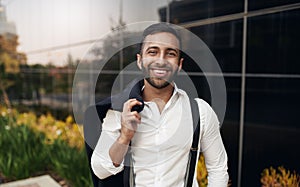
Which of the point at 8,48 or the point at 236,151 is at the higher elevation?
the point at 8,48

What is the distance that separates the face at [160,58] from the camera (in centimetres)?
106

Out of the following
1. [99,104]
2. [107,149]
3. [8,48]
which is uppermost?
[8,48]

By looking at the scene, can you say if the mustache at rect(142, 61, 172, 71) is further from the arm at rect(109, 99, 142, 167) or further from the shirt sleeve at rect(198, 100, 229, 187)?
the shirt sleeve at rect(198, 100, 229, 187)

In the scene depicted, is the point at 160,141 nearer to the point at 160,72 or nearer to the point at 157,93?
the point at 157,93

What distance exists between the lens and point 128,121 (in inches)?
43.0

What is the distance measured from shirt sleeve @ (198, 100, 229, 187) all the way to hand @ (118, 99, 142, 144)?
0.35 m

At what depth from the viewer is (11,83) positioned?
8711 millimetres

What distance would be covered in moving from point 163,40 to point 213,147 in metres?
0.58

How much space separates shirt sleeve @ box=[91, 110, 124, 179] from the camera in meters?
1.18

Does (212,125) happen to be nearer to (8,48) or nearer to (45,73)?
(45,73)

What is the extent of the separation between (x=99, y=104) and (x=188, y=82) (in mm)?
408

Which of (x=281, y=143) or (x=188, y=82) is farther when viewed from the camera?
(x=281, y=143)

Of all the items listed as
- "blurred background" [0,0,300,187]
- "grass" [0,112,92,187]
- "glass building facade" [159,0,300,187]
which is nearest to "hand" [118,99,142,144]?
"blurred background" [0,0,300,187]

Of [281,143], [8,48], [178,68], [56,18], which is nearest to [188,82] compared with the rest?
[178,68]
